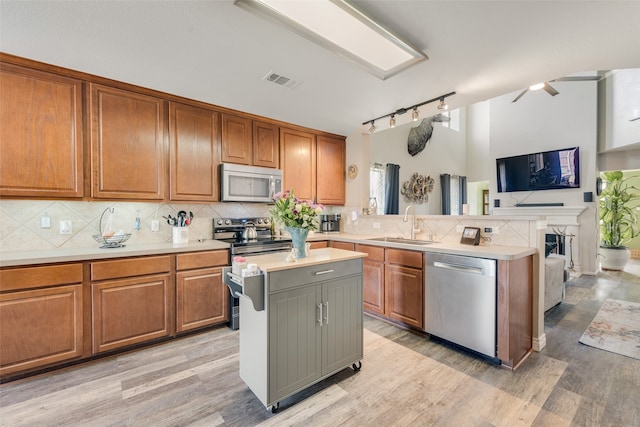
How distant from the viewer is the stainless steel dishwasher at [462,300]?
2.25 m

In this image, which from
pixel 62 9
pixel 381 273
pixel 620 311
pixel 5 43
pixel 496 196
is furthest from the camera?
pixel 496 196

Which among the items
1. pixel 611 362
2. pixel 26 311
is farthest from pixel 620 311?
pixel 26 311

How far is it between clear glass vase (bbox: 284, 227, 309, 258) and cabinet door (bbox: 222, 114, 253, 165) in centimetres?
170

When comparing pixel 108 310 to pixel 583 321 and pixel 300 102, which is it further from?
pixel 583 321

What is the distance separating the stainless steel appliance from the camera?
296cm

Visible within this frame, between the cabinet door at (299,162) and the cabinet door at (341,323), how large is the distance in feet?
6.49

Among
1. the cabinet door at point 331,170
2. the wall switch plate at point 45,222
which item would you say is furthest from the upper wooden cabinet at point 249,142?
the wall switch plate at point 45,222

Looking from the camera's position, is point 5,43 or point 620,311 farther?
point 620,311

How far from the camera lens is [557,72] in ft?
7.63

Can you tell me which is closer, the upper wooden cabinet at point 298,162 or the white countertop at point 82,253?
the white countertop at point 82,253

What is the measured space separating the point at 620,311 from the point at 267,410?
14.5 ft

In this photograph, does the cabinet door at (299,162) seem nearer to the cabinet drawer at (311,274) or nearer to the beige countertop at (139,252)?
the beige countertop at (139,252)

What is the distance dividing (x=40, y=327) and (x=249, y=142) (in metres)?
2.53

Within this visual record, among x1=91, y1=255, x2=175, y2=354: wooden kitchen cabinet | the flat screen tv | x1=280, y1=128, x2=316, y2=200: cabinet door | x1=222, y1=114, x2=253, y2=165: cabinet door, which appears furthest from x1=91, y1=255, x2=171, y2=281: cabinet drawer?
the flat screen tv
